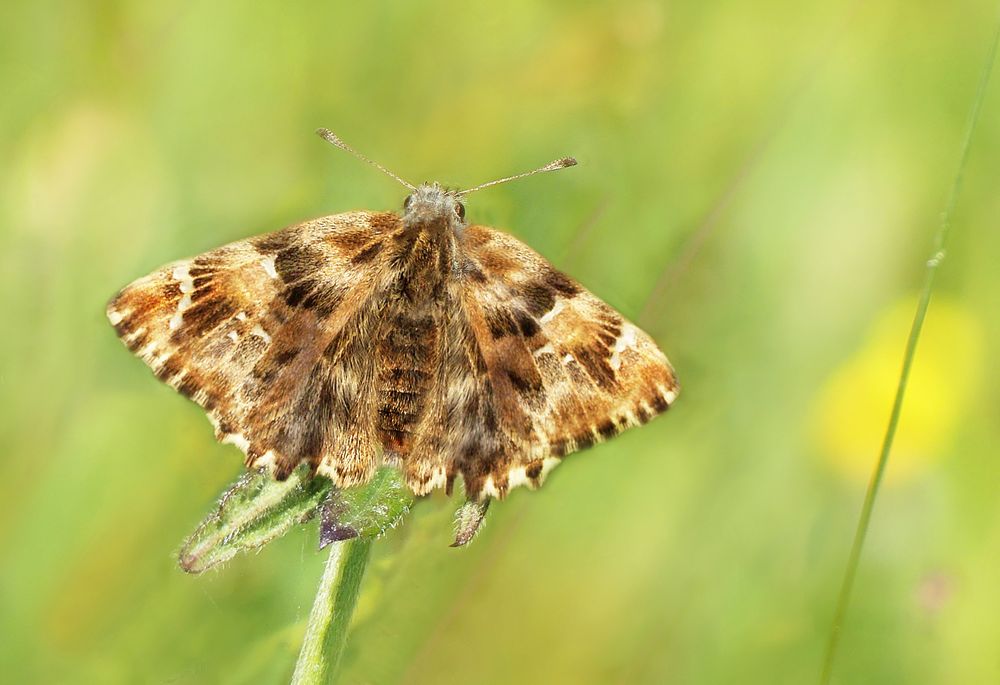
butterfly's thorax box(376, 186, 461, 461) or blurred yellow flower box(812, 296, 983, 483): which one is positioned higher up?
butterfly's thorax box(376, 186, 461, 461)

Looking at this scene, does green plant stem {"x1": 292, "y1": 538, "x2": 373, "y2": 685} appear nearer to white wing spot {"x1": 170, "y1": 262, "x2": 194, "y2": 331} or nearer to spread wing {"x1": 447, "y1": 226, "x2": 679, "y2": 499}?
spread wing {"x1": 447, "y1": 226, "x2": 679, "y2": 499}

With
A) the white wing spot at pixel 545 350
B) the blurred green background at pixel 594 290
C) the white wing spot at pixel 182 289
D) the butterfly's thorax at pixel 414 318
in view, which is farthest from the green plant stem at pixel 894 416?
the white wing spot at pixel 182 289

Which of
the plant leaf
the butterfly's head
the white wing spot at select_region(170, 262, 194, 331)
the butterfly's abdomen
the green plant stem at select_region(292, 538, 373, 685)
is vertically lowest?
the green plant stem at select_region(292, 538, 373, 685)

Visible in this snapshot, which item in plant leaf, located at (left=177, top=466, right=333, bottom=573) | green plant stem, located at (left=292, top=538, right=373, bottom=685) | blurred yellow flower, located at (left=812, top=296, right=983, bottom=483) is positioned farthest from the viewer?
blurred yellow flower, located at (left=812, top=296, right=983, bottom=483)

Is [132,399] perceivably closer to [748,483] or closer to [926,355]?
[748,483]

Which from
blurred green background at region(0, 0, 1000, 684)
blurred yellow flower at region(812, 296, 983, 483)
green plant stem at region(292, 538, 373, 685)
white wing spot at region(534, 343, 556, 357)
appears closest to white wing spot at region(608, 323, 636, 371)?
white wing spot at region(534, 343, 556, 357)

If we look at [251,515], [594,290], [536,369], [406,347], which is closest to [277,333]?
[406,347]
